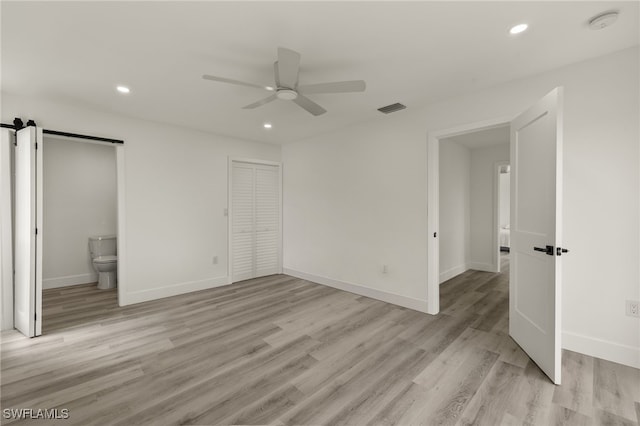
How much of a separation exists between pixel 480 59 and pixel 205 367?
3.41 metres

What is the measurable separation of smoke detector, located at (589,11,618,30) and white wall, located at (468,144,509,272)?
371 centimetres

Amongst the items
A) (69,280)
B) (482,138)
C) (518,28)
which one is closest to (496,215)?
(482,138)

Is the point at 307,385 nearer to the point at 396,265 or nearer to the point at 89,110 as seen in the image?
the point at 396,265

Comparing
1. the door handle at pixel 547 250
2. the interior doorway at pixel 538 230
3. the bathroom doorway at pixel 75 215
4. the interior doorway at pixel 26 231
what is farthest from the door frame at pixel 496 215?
the interior doorway at pixel 26 231

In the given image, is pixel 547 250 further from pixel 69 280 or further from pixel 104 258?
pixel 69 280

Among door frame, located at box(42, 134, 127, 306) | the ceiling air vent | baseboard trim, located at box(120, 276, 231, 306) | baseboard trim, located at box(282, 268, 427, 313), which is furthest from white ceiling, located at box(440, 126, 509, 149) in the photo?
door frame, located at box(42, 134, 127, 306)

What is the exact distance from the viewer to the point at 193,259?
4273 mm

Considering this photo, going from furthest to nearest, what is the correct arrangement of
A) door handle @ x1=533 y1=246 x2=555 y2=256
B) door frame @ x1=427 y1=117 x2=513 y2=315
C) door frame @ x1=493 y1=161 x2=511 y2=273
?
door frame @ x1=493 y1=161 x2=511 y2=273
door frame @ x1=427 y1=117 x2=513 y2=315
door handle @ x1=533 y1=246 x2=555 y2=256

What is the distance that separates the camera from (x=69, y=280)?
4.59 meters

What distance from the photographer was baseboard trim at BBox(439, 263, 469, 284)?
4785mm

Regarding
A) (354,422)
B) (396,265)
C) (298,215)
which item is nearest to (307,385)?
(354,422)

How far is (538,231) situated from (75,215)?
6373 mm

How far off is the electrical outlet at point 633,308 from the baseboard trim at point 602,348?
26 centimetres

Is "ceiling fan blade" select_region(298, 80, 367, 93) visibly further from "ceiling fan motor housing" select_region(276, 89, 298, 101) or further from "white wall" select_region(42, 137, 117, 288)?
"white wall" select_region(42, 137, 117, 288)
